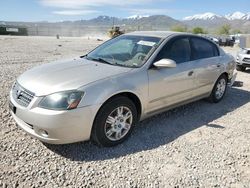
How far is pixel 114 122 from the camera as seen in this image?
12.5 ft

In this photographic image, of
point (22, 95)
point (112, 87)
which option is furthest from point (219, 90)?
point (22, 95)

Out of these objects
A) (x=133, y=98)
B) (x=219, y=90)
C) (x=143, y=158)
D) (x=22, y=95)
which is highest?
(x=22, y=95)

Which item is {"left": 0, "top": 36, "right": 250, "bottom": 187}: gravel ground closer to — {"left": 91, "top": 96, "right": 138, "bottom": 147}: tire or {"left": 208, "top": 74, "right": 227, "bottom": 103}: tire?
{"left": 91, "top": 96, "right": 138, "bottom": 147}: tire

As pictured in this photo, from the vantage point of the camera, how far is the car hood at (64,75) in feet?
11.3

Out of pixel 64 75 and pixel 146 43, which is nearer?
pixel 64 75

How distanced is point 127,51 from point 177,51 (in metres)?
0.88

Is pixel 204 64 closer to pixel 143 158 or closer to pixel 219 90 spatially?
pixel 219 90

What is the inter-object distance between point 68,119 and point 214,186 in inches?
A: 73.0

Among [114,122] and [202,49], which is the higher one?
[202,49]

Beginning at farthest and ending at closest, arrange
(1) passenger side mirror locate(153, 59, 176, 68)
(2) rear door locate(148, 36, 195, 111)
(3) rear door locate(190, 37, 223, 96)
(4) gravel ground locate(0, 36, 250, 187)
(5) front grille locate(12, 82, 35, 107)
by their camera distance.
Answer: (3) rear door locate(190, 37, 223, 96) < (2) rear door locate(148, 36, 195, 111) < (1) passenger side mirror locate(153, 59, 176, 68) < (5) front grille locate(12, 82, 35, 107) < (4) gravel ground locate(0, 36, 250, 187)

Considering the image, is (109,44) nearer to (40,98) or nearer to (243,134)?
(40,98)

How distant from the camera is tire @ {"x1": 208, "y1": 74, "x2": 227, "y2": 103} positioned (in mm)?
5938

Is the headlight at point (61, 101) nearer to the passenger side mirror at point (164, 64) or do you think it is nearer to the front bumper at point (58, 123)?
the front bumper at point (58, 123)

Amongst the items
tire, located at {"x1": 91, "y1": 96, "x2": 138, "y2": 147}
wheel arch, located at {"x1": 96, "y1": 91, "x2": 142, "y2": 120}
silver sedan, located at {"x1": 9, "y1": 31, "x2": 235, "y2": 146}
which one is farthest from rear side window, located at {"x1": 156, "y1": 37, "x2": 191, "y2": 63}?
tire, located at {"x1": 91, "y1": 96, "x2": 138, "y2": 147}
